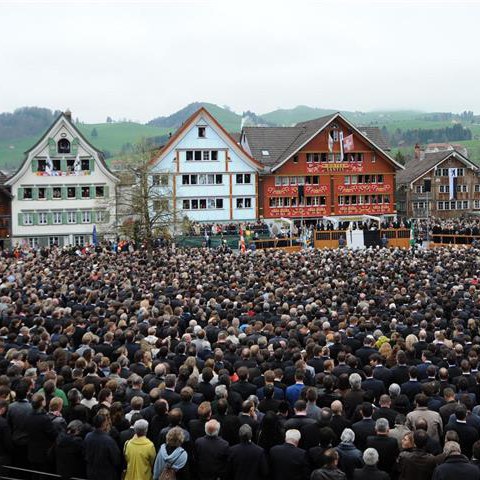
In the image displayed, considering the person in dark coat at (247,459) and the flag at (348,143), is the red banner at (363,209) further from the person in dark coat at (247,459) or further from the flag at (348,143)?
the person in dark coat at (247,459)

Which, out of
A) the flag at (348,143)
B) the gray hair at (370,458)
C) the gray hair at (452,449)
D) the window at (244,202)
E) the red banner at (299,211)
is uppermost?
the flag at (348,143)

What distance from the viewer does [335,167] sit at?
65.9 metres

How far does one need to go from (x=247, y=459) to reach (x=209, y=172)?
55.2 meters

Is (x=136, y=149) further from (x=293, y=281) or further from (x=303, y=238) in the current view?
(x=293, y=281)

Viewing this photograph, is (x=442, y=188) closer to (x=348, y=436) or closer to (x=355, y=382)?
(x=355, y=382)

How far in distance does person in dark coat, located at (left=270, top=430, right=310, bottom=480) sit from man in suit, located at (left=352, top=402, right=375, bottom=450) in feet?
3.48

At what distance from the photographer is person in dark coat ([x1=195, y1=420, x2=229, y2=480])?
26.9ft

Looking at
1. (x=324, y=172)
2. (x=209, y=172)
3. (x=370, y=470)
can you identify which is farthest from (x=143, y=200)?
(x=370, y=470)

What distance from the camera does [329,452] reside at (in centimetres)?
736

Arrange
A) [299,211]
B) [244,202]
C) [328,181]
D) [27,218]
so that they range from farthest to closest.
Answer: [328,181] → [299,211] → [244,202] → [27,218]

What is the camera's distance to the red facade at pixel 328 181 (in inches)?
2549

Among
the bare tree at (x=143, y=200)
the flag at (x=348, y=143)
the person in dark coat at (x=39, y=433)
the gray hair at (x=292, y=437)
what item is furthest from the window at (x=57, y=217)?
the gray hair at (x=292, y=437)

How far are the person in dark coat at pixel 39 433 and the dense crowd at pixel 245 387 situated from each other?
2cm

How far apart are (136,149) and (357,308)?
38379 mm
